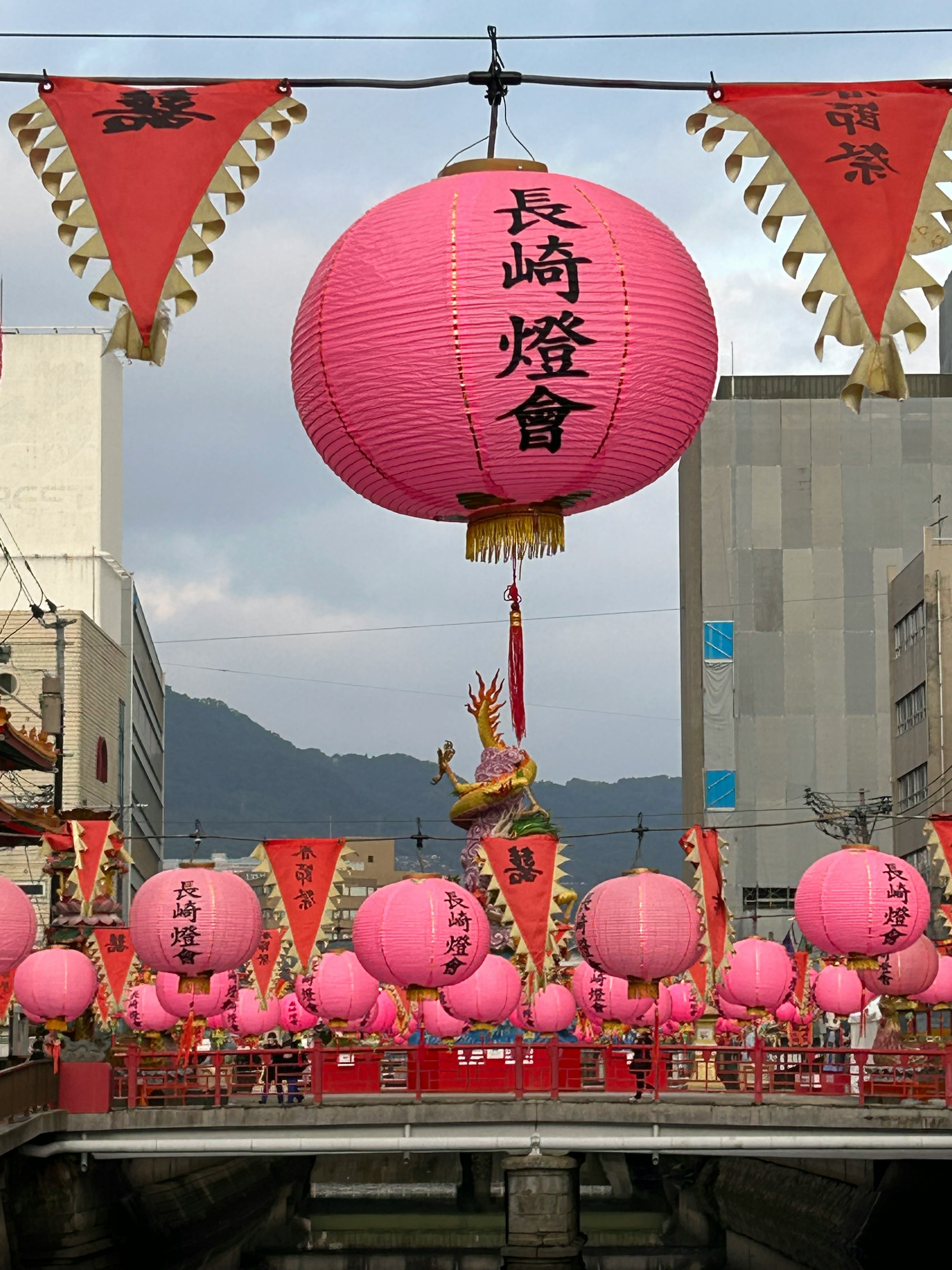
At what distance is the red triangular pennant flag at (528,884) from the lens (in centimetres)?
2348

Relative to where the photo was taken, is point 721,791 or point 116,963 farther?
point 721,791

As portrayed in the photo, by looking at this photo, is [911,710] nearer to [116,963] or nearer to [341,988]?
[341,988]

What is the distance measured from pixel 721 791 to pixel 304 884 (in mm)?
36605

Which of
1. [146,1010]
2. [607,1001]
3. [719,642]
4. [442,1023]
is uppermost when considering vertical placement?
[719,642]

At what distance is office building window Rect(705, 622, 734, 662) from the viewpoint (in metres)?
60.4

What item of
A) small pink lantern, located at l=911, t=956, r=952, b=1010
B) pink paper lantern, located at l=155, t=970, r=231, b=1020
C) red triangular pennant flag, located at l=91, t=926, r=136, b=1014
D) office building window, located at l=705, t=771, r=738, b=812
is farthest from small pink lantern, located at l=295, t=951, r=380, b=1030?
office building window, located at l=705, t=771, r=738, b=812

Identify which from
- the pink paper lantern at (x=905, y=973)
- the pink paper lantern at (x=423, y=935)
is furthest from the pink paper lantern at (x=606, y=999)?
the pink paper lantern at (x=423, y=935)

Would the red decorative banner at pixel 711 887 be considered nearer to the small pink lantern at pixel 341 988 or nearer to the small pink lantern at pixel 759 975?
the small pink lantern at pixel 759 975

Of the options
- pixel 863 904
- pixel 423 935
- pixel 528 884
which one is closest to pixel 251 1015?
pixel 528 884

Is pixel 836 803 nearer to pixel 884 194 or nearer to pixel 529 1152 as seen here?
pixel 529 1152

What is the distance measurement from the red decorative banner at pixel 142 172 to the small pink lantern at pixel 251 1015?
24839mm

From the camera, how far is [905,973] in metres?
22.6

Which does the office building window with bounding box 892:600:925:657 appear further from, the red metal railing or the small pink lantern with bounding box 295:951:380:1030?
the small pink lantern with bounding box 295:951:380:1030

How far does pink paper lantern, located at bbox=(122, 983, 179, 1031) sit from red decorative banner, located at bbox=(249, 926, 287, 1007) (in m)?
1.77
